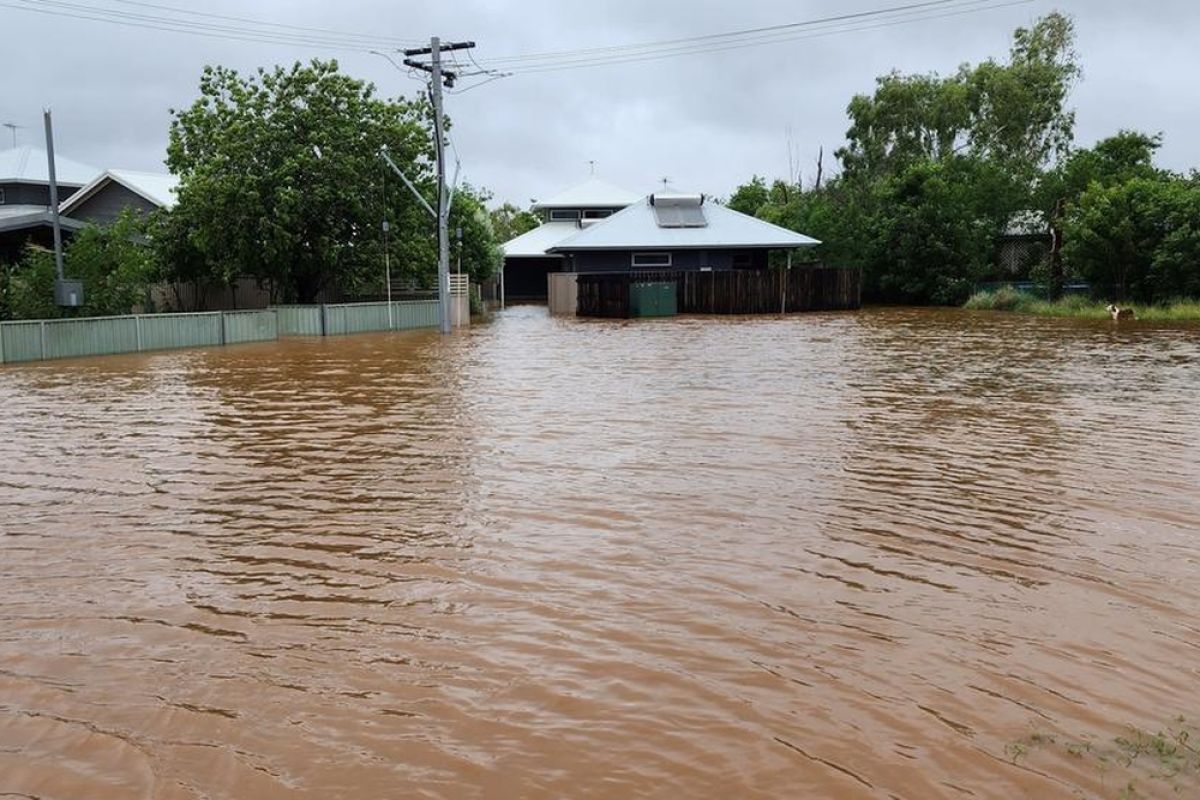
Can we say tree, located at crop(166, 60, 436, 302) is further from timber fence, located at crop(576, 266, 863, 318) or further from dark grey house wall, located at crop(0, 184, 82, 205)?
dark grey house wall, located at crop(0, 184, 82, 205)

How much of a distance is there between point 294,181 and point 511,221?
62636 mm

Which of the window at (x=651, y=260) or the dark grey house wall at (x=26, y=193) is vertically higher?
Result: the dark grey house wall at (x=26, y=193)

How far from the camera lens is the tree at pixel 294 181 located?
109ft

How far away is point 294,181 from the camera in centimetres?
3431

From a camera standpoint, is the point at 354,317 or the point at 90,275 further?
the point at 354,317

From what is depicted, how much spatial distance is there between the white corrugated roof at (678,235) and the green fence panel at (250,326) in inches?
672

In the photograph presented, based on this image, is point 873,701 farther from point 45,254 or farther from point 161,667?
point 45,254

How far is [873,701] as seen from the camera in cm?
481

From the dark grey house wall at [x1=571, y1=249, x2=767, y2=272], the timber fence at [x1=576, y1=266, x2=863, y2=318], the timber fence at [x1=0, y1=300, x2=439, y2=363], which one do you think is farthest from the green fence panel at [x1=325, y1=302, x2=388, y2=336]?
the dark grey house wall at [x1=571, y1=249, x2=767, y2=272]

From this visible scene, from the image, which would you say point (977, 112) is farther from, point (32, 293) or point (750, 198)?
point (32, 293)

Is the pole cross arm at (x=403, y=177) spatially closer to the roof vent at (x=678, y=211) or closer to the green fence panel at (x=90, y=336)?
the green fence panel at (x=90, y=336)

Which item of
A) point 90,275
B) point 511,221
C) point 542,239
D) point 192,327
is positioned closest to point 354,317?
point 192,327

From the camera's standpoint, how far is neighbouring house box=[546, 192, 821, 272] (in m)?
46.0

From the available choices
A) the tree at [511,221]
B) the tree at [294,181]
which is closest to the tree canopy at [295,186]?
the tree at [294,181]
